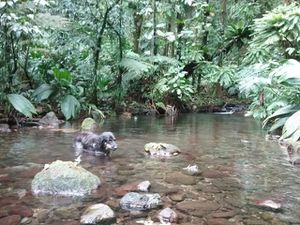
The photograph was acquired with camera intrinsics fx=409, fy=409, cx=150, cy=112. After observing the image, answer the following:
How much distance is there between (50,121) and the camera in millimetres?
8250

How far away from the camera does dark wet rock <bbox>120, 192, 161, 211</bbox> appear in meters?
3.32

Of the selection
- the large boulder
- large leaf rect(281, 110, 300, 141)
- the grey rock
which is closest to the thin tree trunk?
the large boulder

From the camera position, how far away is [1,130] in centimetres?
719

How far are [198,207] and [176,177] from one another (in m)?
0.92

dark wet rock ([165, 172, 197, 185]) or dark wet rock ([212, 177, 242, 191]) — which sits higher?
dark wet rock ([165, 172, 197, 185])

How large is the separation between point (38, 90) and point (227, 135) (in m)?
4.14

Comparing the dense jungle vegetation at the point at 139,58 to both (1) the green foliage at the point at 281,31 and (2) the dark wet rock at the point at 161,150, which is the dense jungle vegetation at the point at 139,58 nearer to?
(1) the green foliage at the point at 281,31

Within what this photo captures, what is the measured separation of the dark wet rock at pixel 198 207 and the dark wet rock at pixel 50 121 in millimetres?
5081

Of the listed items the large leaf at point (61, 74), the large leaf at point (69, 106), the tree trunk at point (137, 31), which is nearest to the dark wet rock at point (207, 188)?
the large leaf at point (69, 106)

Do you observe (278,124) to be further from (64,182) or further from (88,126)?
(88,126)

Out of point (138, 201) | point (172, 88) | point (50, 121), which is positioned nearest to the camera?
point (138, 201)

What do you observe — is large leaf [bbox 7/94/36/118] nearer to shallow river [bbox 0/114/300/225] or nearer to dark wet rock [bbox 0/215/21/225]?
shallow river [bbox 0/114/300/225]

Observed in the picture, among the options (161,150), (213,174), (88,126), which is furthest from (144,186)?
(88,126)

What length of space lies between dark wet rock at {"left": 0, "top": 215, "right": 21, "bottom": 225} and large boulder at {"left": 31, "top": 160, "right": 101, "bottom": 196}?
0.60 metres
